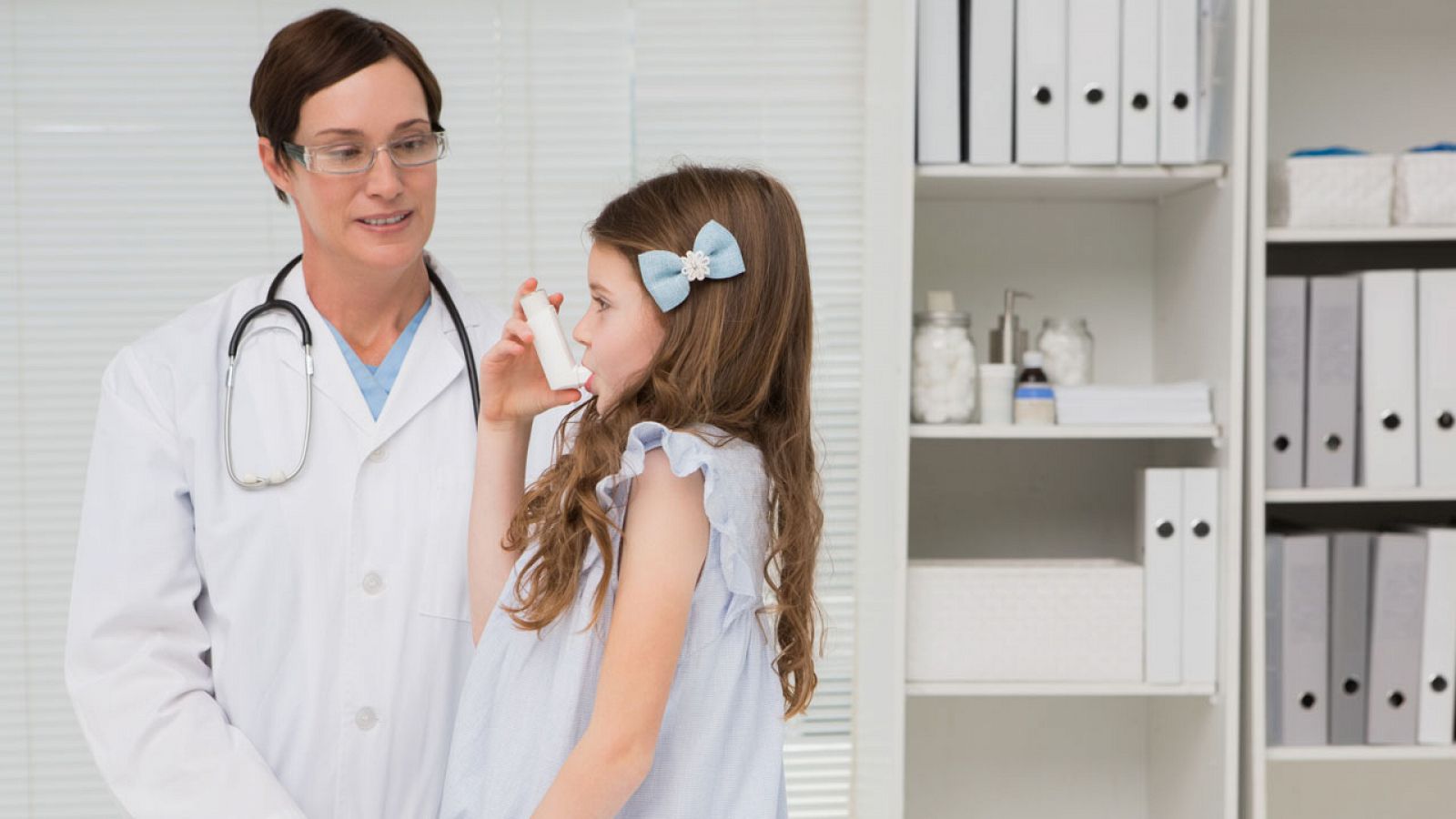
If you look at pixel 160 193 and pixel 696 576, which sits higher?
pixel 160 193

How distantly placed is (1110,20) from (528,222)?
1259 millimetres

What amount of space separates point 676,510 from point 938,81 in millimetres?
1203

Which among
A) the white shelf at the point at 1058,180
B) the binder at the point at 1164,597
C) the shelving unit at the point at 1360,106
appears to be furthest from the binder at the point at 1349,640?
the white shelf at the point at 1058,180

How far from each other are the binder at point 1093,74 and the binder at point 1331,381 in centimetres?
45

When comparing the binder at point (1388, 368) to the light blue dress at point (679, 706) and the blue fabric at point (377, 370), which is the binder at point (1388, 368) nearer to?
the light blue dress at point (679, 706)

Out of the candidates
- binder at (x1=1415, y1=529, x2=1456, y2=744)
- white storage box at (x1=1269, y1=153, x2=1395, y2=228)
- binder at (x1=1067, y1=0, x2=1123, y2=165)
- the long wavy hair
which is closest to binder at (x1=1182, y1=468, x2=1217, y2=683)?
binder at (x1=1415, y1=529, x2=1456, y2=744)

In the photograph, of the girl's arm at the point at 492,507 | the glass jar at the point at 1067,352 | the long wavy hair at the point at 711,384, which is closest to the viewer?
the long wavy hair at the point at 711,384

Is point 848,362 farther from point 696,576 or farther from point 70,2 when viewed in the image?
point 70,2

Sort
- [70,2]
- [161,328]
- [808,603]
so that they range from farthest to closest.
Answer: [70,2] → [161,328] → [808,603]

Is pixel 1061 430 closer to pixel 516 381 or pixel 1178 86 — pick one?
pixel 1178 86

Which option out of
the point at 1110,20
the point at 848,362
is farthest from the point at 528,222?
→ the point at 1110,20

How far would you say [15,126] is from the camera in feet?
8.72

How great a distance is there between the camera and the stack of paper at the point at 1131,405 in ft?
6.85

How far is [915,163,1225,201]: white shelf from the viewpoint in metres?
2.06
